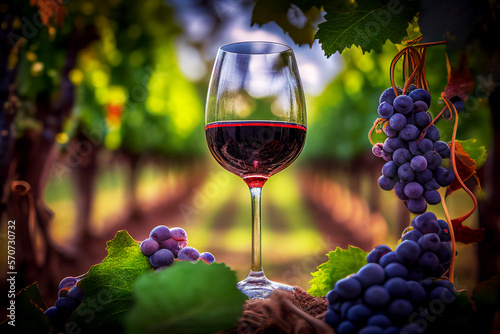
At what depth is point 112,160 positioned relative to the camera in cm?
921

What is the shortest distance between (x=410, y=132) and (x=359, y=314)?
38 cm

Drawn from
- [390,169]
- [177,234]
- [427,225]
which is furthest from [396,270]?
[177,234]

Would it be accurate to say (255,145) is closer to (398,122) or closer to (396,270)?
(398,122)

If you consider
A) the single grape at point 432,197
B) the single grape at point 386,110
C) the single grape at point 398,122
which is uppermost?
the single grape at point 386,110

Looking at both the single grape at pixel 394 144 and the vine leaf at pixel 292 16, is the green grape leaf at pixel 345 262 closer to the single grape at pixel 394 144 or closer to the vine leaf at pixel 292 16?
the single grape at pixel 394 144

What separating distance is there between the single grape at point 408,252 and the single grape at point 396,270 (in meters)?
0.01

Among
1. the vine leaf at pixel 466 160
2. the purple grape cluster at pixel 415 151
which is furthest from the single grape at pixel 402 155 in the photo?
the vine leaf at pixel 466 160

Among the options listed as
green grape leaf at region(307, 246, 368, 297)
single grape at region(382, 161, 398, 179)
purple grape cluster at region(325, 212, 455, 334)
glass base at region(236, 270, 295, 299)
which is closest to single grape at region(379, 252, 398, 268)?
purple grape cluster at region(325, 212, 455, 334)

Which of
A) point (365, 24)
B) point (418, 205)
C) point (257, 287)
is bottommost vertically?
point (257, 287)

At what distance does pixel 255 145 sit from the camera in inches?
43.7

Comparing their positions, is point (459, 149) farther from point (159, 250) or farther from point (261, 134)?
point (159, 250)

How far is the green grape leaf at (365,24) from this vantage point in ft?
2.88

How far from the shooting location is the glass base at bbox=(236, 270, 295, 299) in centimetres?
92

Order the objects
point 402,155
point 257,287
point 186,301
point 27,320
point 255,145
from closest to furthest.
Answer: point 186,301, point 27,320, point 402,155, point 257,287, point 255,145
